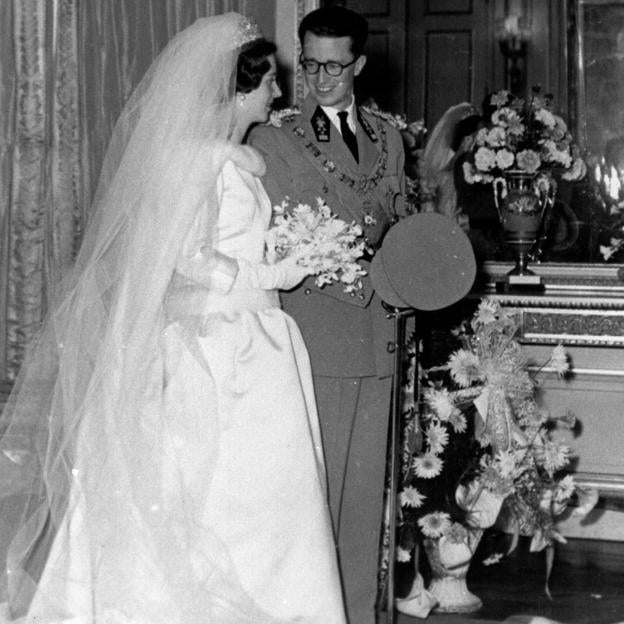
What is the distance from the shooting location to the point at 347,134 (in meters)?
3.59

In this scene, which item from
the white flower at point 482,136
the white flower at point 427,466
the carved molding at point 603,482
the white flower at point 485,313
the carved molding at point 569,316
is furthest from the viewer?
the white flower at point 482,136

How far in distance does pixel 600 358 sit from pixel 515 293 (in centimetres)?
45

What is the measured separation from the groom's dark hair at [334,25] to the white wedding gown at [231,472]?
515 millimetres

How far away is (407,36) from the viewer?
5.42 metres

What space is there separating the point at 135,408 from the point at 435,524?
1.19 m

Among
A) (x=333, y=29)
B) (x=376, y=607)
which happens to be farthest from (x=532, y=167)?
(x=376, y=607)

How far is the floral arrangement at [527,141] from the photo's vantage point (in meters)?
4.97

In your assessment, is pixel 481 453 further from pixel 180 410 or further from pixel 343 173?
pixel 180 410

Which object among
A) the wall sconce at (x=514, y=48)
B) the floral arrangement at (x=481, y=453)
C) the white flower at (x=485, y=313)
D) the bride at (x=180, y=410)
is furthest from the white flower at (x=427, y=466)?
the wall sconce at (x=514, y=48)

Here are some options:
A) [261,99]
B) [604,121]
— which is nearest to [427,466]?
[261,99]

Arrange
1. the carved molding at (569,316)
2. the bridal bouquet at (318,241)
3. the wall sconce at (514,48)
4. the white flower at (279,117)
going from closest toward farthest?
1. the bridal bouquet at (318,241)
2. the white flower at (279,117)
3. the carved molding at (569,316)
4. the wall sconce at (514,48)

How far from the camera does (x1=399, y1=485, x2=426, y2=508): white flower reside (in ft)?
12.7

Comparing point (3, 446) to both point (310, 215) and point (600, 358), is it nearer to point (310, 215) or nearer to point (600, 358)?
point (310, 215)

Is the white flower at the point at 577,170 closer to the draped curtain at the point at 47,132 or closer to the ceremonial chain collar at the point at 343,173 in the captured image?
the ceremonial chain collar at the point at 343,173
